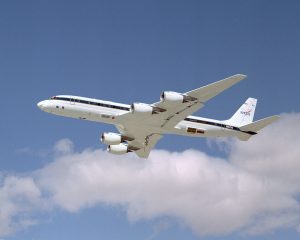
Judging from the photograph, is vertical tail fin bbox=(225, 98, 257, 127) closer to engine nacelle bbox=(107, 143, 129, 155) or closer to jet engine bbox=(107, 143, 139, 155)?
jet engine bbox=(107, 143, 139, 155)

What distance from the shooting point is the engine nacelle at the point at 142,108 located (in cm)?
7069

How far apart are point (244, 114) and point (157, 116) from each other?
19.8 m

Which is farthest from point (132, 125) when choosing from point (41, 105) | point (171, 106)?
point (41, 105)

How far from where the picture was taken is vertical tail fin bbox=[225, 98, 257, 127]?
8212 centimetres

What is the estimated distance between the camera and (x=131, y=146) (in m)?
84.9

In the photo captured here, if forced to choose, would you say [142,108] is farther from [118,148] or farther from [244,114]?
[244,114]

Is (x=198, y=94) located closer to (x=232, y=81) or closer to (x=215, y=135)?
(x=232, y=81)

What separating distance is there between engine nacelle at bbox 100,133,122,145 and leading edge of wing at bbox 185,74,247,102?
1633cm

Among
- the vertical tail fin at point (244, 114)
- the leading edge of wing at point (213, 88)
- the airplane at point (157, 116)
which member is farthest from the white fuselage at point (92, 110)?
the leading edge of wing at point (213, 88)

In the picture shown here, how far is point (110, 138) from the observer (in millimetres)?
80250

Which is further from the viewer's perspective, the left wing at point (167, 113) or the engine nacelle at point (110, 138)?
the engine nacelle at point (110, 138)

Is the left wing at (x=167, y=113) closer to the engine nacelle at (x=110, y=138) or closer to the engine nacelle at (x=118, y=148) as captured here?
the engine nacelle at (x=110, y=138)

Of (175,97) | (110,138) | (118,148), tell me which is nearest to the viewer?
(175,97)

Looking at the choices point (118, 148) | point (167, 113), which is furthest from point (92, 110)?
point (118, 148)
